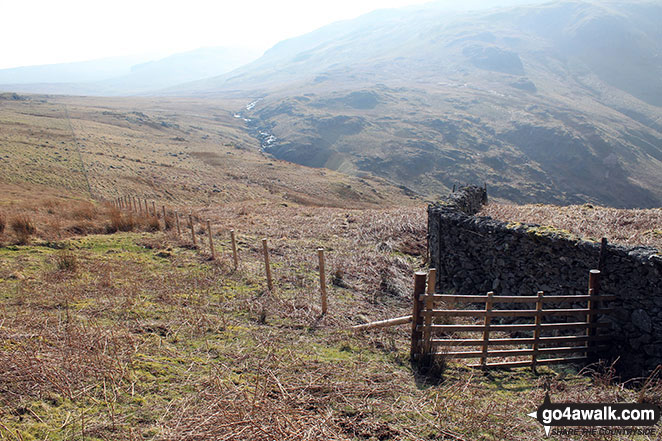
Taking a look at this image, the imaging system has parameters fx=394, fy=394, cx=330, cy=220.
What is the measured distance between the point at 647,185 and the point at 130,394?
318ft

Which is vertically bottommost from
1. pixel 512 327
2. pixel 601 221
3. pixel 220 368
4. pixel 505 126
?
pixel 505 126

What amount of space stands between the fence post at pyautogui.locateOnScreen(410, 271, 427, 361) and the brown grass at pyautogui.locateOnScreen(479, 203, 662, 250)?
5165 millimetres

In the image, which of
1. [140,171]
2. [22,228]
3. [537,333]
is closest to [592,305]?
[537,333]

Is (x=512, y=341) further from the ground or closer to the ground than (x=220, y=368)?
closer to the ground

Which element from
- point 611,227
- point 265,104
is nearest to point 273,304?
point 611,227

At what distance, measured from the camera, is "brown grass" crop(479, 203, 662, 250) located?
933 centimetres

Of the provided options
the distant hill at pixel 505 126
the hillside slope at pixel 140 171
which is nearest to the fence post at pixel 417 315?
the hillside slope at pixel 140 171

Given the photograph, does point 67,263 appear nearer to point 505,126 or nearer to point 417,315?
point 417,315

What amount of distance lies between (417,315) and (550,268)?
434 centimetres

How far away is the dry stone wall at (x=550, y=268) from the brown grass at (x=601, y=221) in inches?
44.1

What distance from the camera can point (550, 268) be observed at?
8195mm

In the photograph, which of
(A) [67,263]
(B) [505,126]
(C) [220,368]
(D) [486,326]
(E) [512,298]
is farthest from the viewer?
(B) [505,126]

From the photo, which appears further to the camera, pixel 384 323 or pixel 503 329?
pixel 384 323

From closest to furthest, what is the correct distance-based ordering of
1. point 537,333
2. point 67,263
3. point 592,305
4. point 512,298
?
point 512,298 → point 537,333 → point 592,305 → point 67,263
